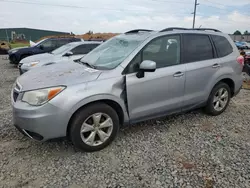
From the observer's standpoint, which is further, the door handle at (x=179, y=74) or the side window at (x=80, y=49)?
the side window at (x=80, y=49)

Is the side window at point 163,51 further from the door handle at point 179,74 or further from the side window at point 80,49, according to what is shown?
the side window at point 80,49

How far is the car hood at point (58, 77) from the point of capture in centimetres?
272

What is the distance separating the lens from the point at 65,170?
262 centimetres

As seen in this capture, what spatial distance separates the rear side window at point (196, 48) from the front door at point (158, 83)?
17 cm

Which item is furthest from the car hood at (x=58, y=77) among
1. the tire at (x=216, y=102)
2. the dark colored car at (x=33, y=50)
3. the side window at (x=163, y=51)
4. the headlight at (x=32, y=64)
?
the dark colored car at (x=33, y=50)

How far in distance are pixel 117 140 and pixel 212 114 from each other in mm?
2113

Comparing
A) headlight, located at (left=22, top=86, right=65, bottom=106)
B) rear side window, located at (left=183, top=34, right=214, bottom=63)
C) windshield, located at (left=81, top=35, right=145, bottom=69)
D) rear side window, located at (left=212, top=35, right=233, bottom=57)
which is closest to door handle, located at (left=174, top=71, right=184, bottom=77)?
rear side window, located at (left=183, top=34, right=214, bottom=63)

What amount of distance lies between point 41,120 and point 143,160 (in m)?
1.40

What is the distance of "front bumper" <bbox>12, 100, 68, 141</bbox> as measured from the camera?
2.55 m

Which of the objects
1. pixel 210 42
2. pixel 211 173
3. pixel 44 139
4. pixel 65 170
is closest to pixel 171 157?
pixel 211 173

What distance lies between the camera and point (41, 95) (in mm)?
2602

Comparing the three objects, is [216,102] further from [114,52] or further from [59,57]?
[59,57]

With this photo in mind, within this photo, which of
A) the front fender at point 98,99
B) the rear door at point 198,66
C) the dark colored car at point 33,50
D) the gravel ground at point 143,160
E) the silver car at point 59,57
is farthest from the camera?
the dark colored car at point 33,50

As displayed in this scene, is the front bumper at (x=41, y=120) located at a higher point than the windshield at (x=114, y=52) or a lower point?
lower
